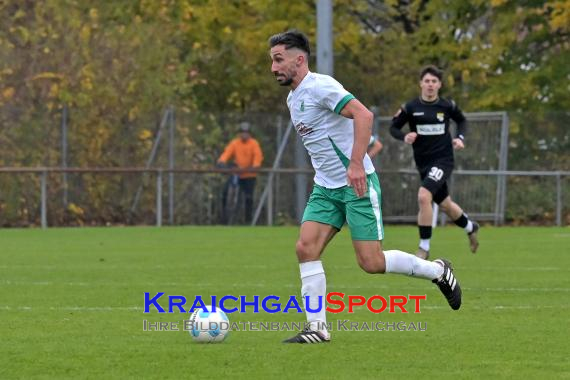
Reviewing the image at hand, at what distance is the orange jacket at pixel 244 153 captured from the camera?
28.5 meters

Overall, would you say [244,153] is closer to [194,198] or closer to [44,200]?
[194,198]

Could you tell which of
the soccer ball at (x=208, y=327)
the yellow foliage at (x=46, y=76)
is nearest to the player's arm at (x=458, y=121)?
the soccer ball at (x=208, y=327)

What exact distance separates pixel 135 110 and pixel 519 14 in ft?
28.4

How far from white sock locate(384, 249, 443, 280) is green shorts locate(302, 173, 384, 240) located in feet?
0.71

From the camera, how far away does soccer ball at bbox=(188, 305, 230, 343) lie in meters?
9.13

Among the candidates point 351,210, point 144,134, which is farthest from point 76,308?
point 144,134

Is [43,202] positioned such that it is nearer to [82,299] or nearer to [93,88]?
[93,88]

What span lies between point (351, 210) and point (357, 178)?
0.40m

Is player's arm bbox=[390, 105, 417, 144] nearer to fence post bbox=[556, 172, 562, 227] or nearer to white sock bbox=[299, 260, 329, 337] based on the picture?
white sock bbox=[299, 260, 329, 337]

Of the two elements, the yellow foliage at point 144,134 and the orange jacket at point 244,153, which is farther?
the yellow foliage at point 144,134

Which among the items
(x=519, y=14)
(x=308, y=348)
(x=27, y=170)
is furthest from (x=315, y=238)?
(x=519, y=14)

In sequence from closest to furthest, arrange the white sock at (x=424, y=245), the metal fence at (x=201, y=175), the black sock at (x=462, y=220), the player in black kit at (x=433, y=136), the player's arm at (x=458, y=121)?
1. the white sock at (x=424, y=245)
2. the player's arm at (x=458, y=121)
3. the player in black kit at (x=433, y=136)
4. the black sock at (x=462, y=220)
5. the metal fence at (x=201, y=175)

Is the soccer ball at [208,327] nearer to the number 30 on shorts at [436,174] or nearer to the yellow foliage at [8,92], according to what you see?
the number 30 on shorts at [436,174]

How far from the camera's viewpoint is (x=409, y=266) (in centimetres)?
982
